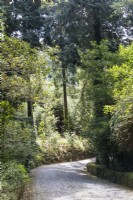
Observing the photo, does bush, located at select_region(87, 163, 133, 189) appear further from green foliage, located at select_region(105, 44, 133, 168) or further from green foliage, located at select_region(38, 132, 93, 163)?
green foliage, located at select_region(38, 132, 93, 163)

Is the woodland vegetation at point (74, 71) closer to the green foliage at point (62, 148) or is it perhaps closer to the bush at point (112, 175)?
the bush at point (112, 175)

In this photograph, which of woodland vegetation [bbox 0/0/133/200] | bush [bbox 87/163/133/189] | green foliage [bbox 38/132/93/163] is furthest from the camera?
green foliage [bbox 38/132/93/163]

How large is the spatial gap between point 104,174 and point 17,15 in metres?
9.57

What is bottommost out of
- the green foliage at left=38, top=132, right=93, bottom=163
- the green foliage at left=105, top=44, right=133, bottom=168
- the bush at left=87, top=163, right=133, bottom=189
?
the bush at left=87, top=163, right=133, bottom=189

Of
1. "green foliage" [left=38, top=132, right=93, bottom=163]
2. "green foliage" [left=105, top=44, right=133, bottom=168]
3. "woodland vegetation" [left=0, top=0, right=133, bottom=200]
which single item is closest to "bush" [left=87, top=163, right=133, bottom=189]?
"woodland vegetation" [left=0, top=0, right=133, bottom=200]

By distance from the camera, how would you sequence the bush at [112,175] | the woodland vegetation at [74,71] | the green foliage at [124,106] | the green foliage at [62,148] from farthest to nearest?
the green foliage at [62,148]
the bush at [112,175]
the green foliage at [124,106]
the woodland vegetation at [74,71]

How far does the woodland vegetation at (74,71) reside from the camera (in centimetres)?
911

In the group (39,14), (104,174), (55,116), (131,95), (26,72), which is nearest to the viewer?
(26,72)

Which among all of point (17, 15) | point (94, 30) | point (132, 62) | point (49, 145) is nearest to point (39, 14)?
point (17, 15)

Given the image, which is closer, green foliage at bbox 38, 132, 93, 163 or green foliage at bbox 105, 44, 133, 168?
green foliage at bbox 105, 44, 133, 168

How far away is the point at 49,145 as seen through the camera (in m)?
28.5

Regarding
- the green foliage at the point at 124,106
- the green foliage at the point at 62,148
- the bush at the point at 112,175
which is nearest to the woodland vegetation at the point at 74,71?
the green foliage at the point at 124,106

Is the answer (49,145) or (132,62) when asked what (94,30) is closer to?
(132,62)

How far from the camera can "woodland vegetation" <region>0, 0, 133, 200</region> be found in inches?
359
